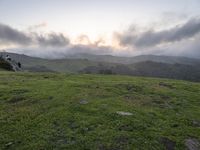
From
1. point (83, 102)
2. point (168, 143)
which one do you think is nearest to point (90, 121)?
point (83, 102)

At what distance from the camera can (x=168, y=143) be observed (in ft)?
54.5

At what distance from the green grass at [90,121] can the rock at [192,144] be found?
0.36 m

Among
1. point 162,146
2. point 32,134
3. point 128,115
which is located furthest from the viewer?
point 128,115

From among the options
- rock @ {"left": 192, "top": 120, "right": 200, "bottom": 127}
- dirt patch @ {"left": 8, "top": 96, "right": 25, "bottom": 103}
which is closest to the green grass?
dirt patch @ {"left": 8, "top": 96, "right": 25, "bottom": 103}

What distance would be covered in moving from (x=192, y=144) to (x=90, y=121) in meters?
7.86

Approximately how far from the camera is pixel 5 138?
16656 millimetres

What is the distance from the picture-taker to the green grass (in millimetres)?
16047

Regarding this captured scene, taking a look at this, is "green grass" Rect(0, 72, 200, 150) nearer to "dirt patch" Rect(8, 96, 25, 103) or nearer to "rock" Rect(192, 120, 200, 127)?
"dirt patch" Rect(8, 96, 25, 103)

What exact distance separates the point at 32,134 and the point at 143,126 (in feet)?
28.4

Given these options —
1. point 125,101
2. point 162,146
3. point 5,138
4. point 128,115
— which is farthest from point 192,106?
point 5,138

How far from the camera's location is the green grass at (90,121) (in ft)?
52.6

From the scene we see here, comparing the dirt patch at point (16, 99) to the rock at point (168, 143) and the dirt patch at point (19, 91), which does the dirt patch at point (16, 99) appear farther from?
the rock at point (168, 143)

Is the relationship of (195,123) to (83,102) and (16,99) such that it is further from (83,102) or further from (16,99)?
(16,99)

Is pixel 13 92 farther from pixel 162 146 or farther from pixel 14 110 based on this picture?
pixel 162 146
